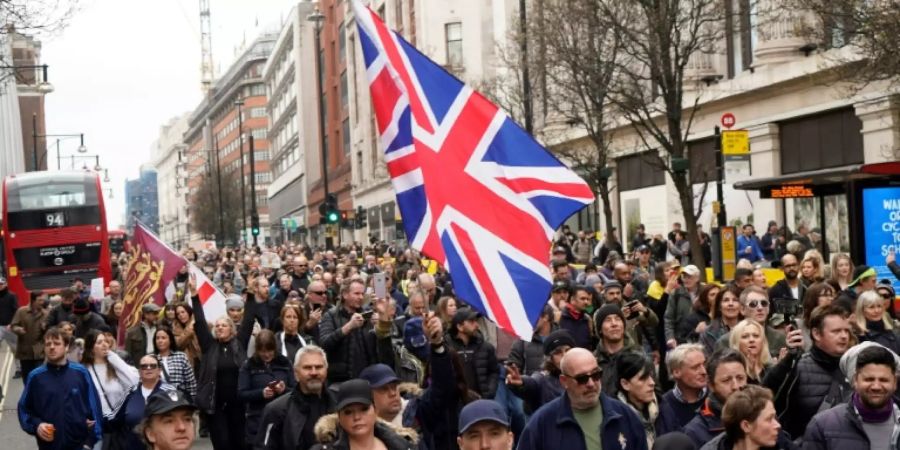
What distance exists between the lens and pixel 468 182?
809 cm

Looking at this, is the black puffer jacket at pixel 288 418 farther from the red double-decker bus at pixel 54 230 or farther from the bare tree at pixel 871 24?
the red double-decker bus at pixel 54 230

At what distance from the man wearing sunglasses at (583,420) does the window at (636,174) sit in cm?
3271

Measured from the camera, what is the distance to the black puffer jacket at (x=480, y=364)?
33.0ft

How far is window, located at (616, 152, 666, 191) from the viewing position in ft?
131

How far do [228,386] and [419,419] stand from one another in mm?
3576

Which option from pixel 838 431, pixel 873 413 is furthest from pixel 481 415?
pixel 873 413

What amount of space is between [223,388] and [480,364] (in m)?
2.80

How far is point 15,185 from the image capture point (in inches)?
1516

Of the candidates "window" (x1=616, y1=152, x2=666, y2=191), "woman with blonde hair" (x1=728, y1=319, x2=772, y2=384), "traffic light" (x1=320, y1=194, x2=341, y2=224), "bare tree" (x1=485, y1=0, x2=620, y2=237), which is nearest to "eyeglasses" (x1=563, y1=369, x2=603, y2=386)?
"woman with blonde hair" (x1=728, y1=319, x2=772, y2=384)

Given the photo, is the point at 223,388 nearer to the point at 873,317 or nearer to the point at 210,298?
the point at 210,298

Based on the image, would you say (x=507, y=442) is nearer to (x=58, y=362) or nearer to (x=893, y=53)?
(x=58, y=362)

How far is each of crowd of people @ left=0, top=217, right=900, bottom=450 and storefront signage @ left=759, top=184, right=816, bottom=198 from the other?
15.4 ft

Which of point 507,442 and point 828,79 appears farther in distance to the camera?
point 828,79

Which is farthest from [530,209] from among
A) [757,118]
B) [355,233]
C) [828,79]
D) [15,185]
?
[355,233]
